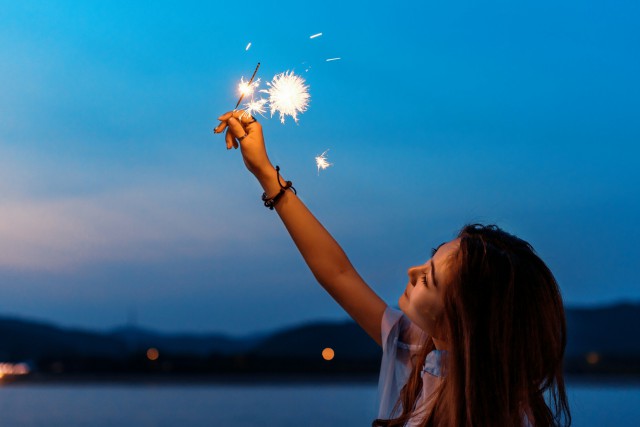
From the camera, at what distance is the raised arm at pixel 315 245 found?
133 inches

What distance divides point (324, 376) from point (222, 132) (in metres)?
123

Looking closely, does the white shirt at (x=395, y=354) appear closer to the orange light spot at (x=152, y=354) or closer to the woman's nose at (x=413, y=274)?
the woman's nose at (x=413, y=274)

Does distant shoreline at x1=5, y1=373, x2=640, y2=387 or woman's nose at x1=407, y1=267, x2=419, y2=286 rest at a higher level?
distant shoreline at x1=5, y1=373, x2=640, y2=387

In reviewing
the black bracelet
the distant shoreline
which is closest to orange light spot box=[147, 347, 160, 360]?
the distant shoreline

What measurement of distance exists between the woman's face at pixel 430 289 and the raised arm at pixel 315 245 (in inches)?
12.6

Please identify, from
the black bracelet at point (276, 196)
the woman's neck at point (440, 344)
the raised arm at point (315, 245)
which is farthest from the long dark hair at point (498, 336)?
the black bracelet at point (276, 196)

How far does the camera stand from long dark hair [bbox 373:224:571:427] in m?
2.91

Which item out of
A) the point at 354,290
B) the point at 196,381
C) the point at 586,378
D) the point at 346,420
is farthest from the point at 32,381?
the point at 354,290

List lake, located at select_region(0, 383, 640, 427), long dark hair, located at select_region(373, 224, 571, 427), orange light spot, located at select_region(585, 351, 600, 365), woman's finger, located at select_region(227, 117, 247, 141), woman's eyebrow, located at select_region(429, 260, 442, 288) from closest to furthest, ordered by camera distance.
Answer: long dark hair, located at select_region(373, 224, 571, 427)
woman's eyebrow, located at select_region(429, 260, 442, 288)
woman's finger, located at select_region(227, 117, 247, 141)
lake, located at select_region(0, 383, 640, 427)
orange light spot, located at select_region(585, 351, 600, 365)

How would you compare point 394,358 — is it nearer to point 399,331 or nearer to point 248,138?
point 399,331

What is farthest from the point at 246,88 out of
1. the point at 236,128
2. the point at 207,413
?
the point at 207,413

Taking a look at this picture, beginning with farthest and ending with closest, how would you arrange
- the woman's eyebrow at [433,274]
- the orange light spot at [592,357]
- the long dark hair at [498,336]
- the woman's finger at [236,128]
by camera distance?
the orange light spot at [592,357] → the woman's finger at [236,128] → the woman's eyebrow at [433,274] → the long dark hair at [498,336]

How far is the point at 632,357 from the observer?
120m

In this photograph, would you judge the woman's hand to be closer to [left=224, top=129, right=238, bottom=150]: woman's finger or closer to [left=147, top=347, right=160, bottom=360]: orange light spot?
[left=224, top=129, right=238, bottom=150]: woman's finger
